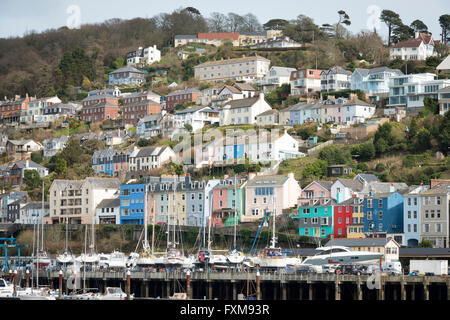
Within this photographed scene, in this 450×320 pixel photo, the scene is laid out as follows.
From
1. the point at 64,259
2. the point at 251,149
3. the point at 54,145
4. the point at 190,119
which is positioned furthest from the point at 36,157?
the point at 64,259

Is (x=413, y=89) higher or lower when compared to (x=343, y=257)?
higher

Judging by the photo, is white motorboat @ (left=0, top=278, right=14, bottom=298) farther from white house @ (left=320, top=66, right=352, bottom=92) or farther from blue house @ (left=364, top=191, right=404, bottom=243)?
white house @ (left=320, top=66, right=352, bottom=92)

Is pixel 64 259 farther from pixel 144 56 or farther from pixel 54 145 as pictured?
pixel 144 56

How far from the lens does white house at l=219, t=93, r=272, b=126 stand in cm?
9144

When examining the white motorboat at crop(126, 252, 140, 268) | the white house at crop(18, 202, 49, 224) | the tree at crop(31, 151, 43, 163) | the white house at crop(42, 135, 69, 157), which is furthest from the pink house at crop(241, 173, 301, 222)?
the tree at crop(31, 151, 43, 163)

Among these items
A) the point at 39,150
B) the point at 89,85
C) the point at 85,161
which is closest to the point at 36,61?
the point at 89,85

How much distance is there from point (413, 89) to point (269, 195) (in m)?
23.6

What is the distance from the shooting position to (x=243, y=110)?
3632 inches

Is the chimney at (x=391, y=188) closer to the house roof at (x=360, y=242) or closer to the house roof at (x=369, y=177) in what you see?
the house roof at (x=369, y=177)

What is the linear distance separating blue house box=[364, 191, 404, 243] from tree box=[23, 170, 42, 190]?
38.8m

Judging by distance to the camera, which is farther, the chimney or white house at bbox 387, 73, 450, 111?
white house at bbox 387, 73, 450, 111

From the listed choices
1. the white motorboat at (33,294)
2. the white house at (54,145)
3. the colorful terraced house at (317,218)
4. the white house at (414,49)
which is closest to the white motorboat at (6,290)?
the white motorboat at (33,294)

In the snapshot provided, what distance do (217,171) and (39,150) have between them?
32517 mm
